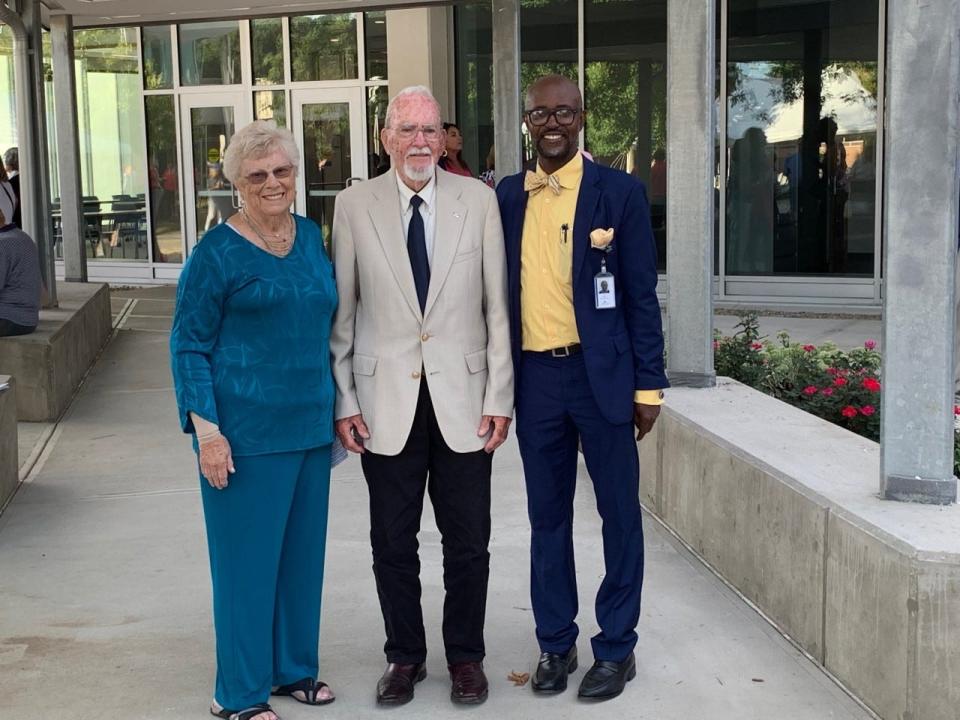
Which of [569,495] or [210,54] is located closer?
[569,495]

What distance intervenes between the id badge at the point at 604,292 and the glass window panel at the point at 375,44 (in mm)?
14719

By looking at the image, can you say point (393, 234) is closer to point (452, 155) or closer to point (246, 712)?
point (246, 712)

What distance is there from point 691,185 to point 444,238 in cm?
320

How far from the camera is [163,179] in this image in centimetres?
1964

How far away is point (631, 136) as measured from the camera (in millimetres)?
16203

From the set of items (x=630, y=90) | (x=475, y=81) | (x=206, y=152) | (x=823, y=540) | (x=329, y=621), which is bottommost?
(x=329, y=621)

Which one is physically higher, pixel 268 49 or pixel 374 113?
pixel 268 49

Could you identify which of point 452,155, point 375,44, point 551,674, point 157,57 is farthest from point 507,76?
point 157,57

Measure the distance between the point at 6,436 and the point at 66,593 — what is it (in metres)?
1.85

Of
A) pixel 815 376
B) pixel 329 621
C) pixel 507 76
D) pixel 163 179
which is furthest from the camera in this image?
pixel 163 179

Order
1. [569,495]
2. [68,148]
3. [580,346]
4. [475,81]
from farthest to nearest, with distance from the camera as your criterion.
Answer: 1. [475,81]
2. [68,148]
3. [569,495]
4. [580,346]

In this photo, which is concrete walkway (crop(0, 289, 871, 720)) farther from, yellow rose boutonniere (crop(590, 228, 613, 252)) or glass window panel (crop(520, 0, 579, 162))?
glass window panel (crop(520, 0, 579, 162))

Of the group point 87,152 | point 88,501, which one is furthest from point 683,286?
point 87,152

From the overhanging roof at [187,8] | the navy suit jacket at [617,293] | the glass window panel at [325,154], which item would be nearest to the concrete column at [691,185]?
the navy suit jacket at [617,293]
